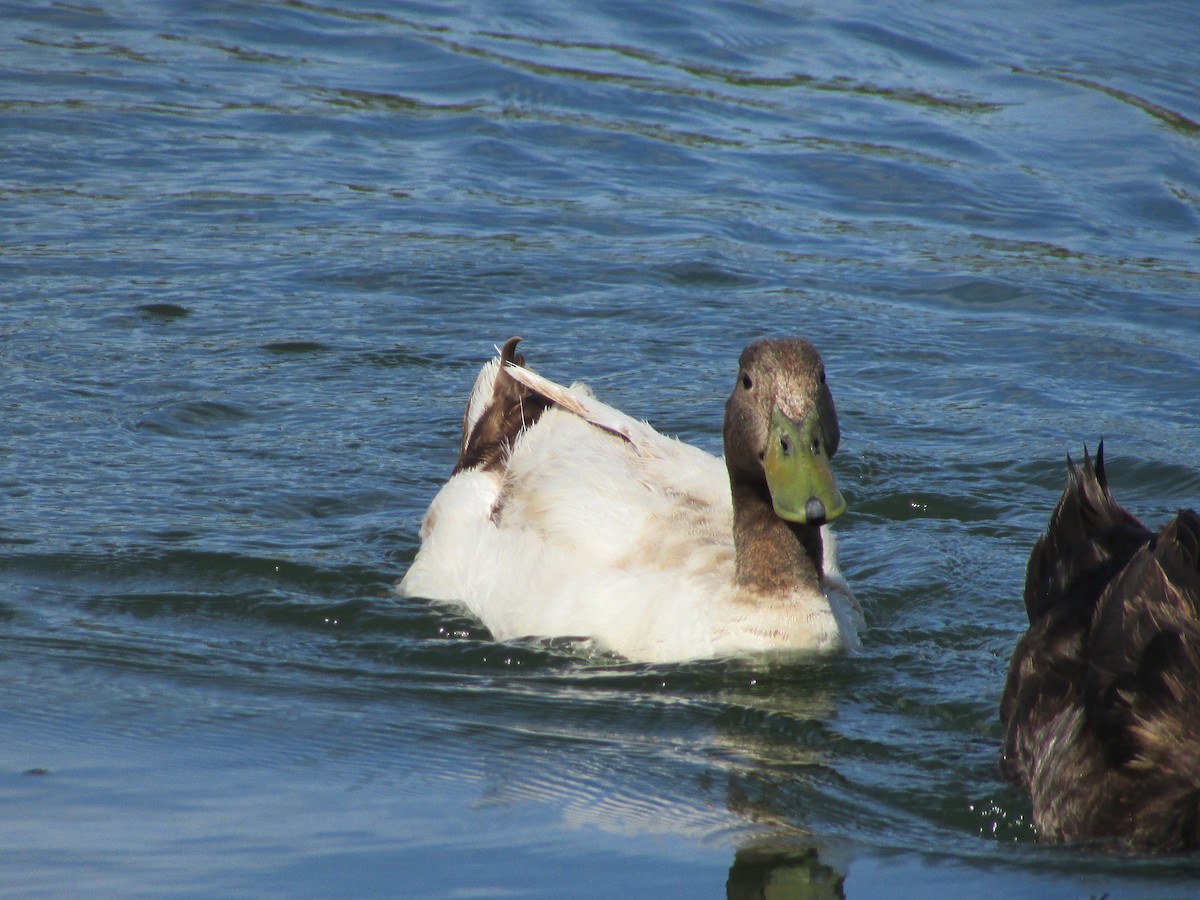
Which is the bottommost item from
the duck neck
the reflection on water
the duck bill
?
the reflection on water

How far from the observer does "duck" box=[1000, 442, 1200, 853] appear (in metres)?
5.07

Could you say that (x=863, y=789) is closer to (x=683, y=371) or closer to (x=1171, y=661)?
(x=1171, y=661)

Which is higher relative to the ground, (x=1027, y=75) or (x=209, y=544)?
(x=1027, y=75)


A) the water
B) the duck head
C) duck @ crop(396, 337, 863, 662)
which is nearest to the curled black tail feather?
duck @ crop(396, 337, 863, 662)

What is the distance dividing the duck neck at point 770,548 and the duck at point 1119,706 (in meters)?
1.15

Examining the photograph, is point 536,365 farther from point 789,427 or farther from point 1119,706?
point 1119,706

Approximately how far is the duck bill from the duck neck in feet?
1.18

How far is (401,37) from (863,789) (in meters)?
13.7

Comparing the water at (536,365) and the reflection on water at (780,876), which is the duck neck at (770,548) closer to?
the water at (536,365)

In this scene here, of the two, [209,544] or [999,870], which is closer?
[999,870]

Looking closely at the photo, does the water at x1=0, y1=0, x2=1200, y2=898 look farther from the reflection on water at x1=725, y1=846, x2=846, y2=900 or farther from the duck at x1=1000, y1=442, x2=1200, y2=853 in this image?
the duck at x1=1000, y1=442, x2=1200, y2=853

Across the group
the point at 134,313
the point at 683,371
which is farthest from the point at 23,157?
the point at 683,371

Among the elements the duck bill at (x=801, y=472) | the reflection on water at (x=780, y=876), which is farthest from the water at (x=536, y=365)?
the duck bill at (x=801, y=472)

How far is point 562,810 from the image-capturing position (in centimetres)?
509
